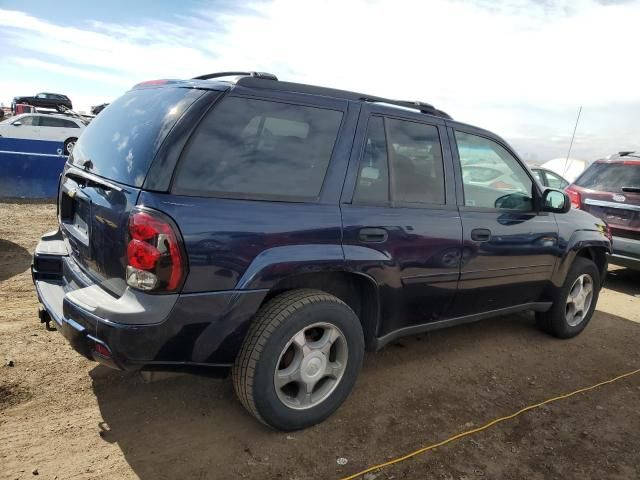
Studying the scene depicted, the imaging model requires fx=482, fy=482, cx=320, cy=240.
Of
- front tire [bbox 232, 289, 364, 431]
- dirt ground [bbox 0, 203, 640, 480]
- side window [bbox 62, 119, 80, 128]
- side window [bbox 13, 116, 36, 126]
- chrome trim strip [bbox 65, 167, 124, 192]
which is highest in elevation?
chrome trim strip [bbox 65, 167, 124, 192]

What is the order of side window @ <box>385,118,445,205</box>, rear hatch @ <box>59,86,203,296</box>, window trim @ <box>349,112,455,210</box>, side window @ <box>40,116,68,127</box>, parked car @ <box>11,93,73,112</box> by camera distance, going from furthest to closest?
parked car @ <box>11,93,73,112</box>
side window @ <box>40,116,68,127</box>
side window @ <box>385,118,445,205</box>
window trim @ <box>349,112,455,210</box>
rear hatch @ <box>59,86,203,296</box>

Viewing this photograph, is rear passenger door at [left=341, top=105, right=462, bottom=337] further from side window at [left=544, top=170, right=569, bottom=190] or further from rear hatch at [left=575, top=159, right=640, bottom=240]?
side window at [left=544, top=170, right=569, bottom=190]

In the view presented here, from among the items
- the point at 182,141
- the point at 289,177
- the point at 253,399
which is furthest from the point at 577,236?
the point at 182,141

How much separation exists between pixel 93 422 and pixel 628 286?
712 cm

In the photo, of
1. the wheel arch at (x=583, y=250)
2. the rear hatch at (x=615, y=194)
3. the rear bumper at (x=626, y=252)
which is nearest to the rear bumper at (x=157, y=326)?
the wheel arch at (x=583, y=250)

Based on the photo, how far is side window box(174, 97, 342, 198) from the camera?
2.33m

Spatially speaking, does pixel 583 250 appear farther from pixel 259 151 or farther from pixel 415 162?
pixel 259 151

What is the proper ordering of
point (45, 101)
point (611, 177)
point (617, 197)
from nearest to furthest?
Result: 1. point (617, 197)
2. point (611, 177)
3. point (45, 101)

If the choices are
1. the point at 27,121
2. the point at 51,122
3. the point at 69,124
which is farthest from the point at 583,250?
the point at 27,121

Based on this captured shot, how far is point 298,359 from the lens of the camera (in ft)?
8.76

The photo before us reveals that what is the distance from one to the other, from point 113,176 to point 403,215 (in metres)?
1.66

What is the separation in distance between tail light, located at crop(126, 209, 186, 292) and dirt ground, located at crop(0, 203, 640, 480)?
0.96m

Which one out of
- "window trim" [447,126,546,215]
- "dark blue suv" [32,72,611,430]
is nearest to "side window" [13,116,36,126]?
"dark blue suv" [32,72,611,430]

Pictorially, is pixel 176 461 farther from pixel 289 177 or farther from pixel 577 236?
pixel 577 236
